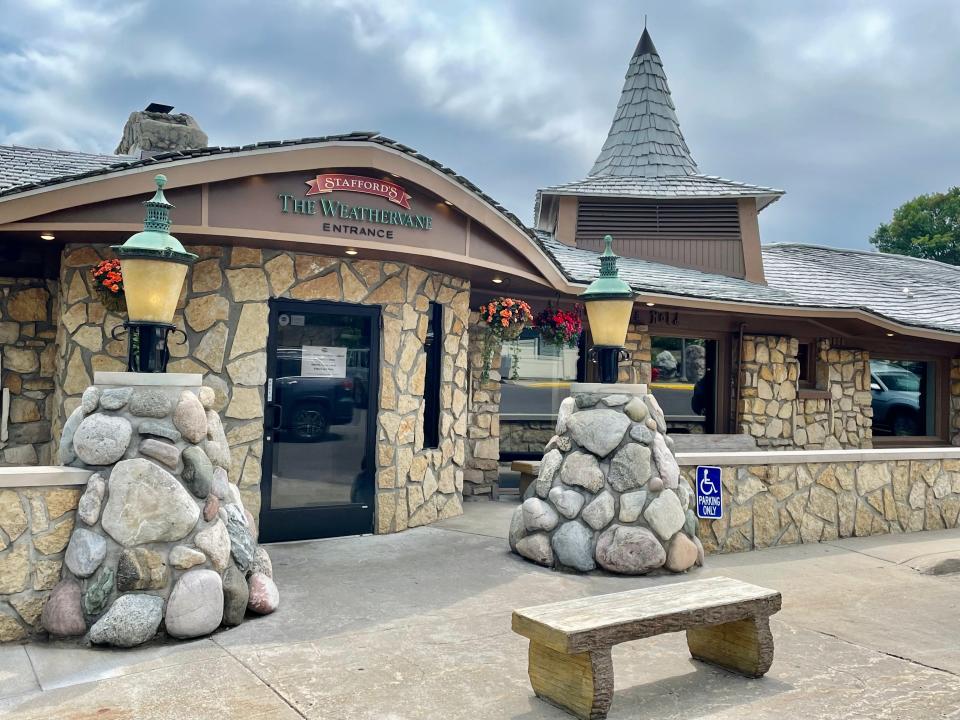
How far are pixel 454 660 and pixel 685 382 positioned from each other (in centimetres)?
839

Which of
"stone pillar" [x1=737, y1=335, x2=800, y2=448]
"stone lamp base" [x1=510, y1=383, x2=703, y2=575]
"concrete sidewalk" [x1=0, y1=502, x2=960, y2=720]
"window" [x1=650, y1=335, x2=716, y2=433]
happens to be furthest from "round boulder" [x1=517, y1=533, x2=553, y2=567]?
"stone pillar" [x1=737, y1=335, x2=800, y2=448]

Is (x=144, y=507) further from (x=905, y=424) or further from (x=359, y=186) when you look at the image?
(x=905, y=424)

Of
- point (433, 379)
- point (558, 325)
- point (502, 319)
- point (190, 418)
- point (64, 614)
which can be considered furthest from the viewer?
point (558, 325)

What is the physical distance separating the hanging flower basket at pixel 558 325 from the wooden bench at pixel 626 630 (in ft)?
18.1

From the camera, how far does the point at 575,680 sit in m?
3.91

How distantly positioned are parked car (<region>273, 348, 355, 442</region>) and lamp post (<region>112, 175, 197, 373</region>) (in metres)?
2.03

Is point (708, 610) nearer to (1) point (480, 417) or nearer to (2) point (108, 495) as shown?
(2) point (108, 495)

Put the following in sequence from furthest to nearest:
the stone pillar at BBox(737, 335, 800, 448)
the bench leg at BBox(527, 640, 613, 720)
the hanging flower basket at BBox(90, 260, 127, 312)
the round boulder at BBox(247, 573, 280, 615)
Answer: the stone pillar at BBox(737, 335, 800, 448) < the hanging flower basket at BBox(90, 260, 127, 312) < the round boulder at BBox(247, 573, 280, 615) < the bench leg at BBox(527, 640, 613, 720)

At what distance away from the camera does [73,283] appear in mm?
6777

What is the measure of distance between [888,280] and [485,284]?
10.1 m

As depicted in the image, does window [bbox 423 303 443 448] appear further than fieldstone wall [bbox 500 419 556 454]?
No

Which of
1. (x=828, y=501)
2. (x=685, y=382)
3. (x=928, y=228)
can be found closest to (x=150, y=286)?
(x=828, y=501)

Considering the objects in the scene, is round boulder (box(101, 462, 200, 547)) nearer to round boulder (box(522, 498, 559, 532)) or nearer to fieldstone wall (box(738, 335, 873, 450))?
round boulder (box(522, 498, 559, 532))

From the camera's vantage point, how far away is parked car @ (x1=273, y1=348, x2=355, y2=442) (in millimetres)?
7281
